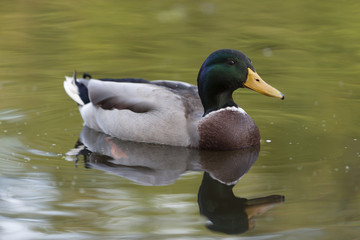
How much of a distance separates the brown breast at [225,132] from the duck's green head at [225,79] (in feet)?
0.60

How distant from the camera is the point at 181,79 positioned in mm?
10547

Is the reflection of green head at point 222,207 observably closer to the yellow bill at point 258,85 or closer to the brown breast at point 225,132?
the brown breast at point 225,132

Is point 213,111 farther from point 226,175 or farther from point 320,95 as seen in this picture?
point 320,95

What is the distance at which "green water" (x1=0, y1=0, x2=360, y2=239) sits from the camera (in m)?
6.01

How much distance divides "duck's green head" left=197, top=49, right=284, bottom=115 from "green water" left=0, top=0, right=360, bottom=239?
0.64m

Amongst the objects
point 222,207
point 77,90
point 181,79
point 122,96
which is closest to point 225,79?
point 122,96

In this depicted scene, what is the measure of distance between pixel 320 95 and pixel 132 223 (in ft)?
15.2

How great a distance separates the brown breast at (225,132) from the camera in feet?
26.5

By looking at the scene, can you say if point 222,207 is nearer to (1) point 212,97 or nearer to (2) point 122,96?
(1) point 212,97

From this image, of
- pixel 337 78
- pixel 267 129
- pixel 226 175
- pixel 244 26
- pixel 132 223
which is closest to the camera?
pixel 132 223

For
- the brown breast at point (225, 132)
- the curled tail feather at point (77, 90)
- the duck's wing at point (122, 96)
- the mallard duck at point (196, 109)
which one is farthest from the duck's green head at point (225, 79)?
the curled tail feather at point (77, 90)

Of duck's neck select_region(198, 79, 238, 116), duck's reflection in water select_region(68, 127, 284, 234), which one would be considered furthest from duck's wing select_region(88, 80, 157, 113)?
duck's neck select_region(198, 79, 238, 116)

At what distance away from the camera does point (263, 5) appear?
16.0 metres

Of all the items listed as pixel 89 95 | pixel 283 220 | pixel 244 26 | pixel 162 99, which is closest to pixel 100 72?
pixel 89 95
